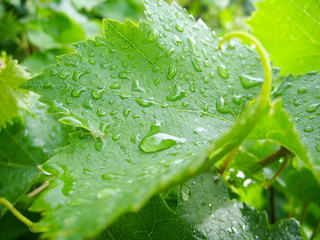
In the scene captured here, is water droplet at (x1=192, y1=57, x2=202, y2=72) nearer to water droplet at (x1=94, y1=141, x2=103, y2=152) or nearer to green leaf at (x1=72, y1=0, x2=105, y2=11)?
water droplet at (x1=94, y1=141, x2=103, y2=152)

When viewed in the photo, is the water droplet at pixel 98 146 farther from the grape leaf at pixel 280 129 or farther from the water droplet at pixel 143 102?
the grape leaf at pixel 280 129

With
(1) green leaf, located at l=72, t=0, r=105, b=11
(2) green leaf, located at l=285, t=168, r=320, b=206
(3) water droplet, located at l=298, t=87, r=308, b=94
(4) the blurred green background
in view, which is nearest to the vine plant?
(3) water droplet, located at l=298, t=87, r=308, b=94

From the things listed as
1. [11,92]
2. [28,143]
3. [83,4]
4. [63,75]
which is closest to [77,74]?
[63,75]

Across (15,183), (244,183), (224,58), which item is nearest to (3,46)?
(15,183)

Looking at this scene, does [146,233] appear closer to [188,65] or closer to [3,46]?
[188,65]

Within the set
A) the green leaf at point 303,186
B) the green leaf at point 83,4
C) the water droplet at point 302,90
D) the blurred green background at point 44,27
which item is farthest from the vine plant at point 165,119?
the green leaf at point 83,4
